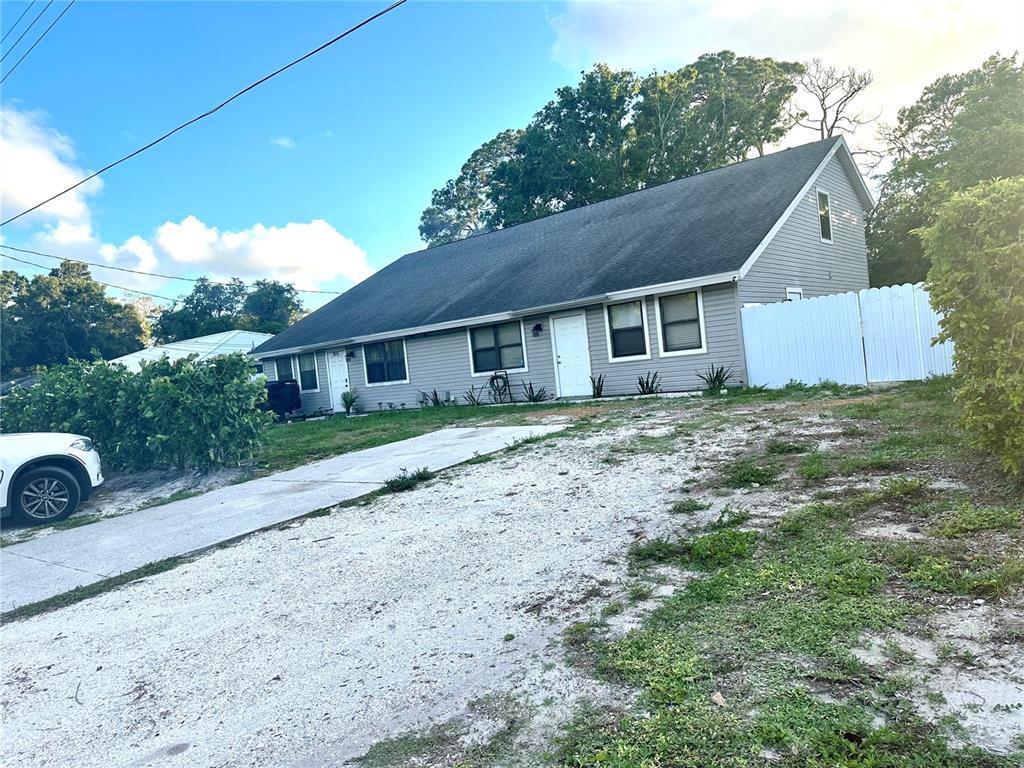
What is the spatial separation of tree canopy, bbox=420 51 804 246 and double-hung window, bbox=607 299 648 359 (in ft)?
61.1

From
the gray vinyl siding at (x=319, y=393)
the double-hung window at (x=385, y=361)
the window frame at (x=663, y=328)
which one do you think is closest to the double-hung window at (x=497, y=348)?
the double-hung window at (x=385, y=361)

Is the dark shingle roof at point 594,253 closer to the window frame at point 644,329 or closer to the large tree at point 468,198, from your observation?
the window frame at point 644,329

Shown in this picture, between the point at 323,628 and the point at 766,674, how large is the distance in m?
2.41

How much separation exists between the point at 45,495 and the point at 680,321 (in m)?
11.5

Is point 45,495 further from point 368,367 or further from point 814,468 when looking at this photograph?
point 368,367

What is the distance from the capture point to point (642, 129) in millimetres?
30844

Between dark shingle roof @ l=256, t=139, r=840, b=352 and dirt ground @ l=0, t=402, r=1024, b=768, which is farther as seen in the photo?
dark shingle roof @ l=256, t=139, r=840, b=352

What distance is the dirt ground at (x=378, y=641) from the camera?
2.46 m

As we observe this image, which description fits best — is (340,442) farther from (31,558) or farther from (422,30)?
(422,30)

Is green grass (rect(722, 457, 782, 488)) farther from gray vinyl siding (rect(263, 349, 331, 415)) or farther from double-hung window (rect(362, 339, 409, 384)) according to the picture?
gray vinyl siding (rect(263, 349, 331, 415))

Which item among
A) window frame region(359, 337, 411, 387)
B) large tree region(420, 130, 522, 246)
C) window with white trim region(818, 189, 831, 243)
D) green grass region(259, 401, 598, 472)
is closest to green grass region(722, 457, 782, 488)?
green grass region(259, 401, 598, 472)

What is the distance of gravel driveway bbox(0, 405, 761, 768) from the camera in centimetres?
265

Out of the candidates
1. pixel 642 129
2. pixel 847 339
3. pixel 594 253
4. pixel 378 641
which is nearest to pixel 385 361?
pixel 594 253

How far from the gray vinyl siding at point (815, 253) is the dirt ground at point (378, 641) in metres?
8.31
